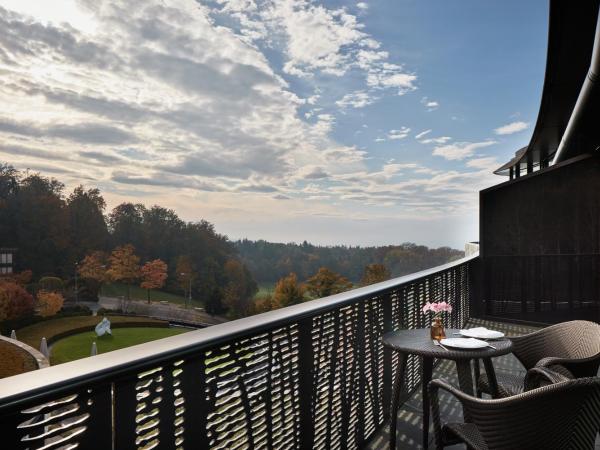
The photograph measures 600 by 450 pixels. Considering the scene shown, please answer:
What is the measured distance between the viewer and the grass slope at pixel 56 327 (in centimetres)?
6347

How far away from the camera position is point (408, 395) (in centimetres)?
443

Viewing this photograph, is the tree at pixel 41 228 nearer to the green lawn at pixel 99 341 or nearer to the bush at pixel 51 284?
the bush at pixel 51 284

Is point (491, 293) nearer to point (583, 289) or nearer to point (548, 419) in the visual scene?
point (583, 289)

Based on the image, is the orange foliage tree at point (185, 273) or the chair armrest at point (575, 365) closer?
the chair armrest at point (575, 365)

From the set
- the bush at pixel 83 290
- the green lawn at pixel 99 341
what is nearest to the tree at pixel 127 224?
the bush at pixel 83 290

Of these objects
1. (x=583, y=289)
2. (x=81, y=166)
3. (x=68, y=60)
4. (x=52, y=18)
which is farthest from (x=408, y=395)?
(x=81, y=166)

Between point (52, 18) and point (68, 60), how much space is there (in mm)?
12299

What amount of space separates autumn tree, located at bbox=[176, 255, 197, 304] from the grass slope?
5594 millimetres

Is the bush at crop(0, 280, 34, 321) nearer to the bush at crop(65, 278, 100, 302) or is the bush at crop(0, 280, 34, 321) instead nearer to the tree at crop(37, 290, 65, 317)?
the tree at crop(37, 290, 65, 317)

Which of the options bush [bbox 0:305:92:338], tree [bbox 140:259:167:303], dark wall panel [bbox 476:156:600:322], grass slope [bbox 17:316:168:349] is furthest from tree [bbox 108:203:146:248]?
dark wall panel [bbox 476:156:600:322]

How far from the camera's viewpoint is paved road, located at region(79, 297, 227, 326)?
6944 cm

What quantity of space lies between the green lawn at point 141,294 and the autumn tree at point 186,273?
1.80 metres

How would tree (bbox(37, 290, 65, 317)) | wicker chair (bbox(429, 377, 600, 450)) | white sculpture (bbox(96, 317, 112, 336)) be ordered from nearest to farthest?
wicker chair (bbox(429, 377, 600, 450)), white sculpture (bbox(96, 317, 112, 336)), tree (bbox(37, 290, 65, 317))

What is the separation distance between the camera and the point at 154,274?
68.4m
